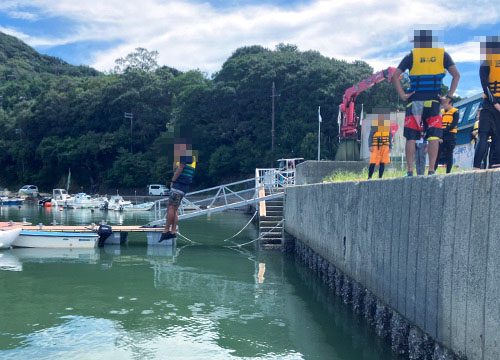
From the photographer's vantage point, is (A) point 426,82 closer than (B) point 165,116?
Yes

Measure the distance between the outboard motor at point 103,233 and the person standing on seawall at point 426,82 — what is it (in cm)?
1739

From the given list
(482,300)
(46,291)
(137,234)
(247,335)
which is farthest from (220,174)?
(482,300)

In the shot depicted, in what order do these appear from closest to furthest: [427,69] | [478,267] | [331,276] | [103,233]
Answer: [478,267] < [427,69] < [331,276] < [103,233]

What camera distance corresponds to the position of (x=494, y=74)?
5.82 meters

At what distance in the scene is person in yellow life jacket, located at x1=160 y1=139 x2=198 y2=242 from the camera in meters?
5.29

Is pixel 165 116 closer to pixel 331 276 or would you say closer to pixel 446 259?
pixel 331 276

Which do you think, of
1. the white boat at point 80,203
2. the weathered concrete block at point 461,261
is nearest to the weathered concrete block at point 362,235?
the weathered concrete block at point 461,261

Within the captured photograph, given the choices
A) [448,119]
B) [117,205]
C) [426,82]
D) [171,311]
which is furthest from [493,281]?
[117,205]

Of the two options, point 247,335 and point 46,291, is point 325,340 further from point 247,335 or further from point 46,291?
point 46,291

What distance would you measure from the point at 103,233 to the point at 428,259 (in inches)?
709

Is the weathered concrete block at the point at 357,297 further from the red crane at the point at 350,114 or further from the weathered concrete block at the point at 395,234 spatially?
the red crane at the point at 350,114

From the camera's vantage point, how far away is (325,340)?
29.6 feet

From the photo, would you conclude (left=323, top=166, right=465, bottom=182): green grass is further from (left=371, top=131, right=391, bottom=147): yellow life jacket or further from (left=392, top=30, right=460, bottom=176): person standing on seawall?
(left=392, top=30, right=460, bottom=176): person standing on seawall

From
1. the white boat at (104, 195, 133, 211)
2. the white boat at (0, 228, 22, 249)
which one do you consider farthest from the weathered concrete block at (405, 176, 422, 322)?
the white boat at (104, 195, 133, 211)
